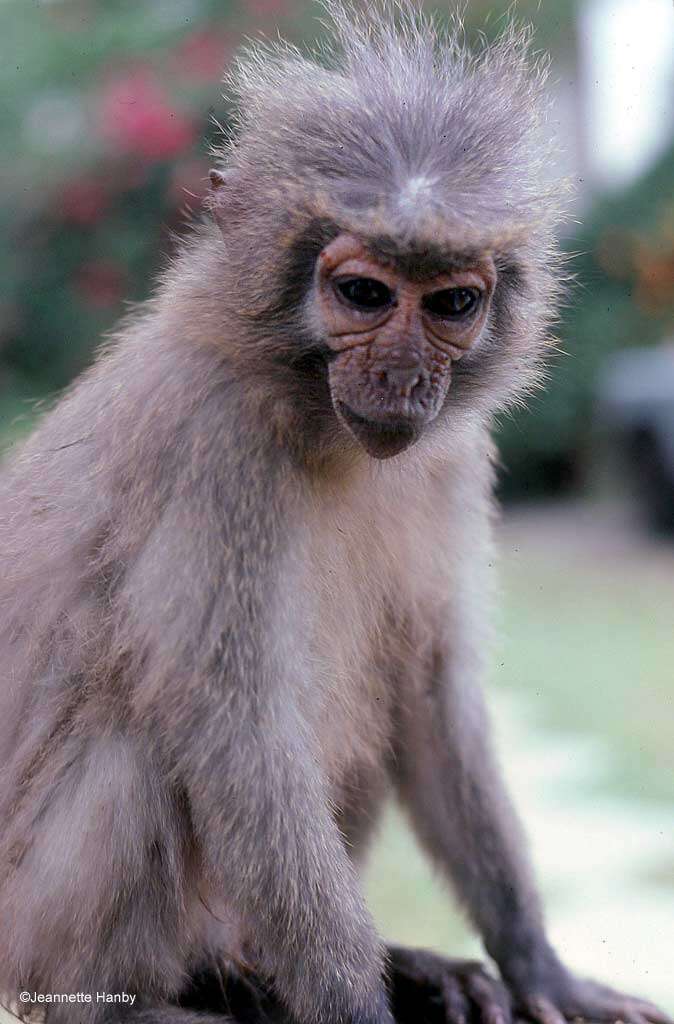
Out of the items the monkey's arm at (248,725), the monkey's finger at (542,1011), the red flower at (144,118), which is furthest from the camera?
the red flower at (144,118)

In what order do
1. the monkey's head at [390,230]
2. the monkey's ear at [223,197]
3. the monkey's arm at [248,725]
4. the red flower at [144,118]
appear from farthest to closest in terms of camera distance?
the red flower at [144,118] < the monkey's ear at [223,197] < the monkey's arm at [248,725] < the monkey's head at [390,230]

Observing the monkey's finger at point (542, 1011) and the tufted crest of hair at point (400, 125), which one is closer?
the tufted crest of hair at point (400, 125)

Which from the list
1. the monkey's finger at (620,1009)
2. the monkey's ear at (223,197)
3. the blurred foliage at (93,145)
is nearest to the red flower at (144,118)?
the blurred foliage at (93,145)

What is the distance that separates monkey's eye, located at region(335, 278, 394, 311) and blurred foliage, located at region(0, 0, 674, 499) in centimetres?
713

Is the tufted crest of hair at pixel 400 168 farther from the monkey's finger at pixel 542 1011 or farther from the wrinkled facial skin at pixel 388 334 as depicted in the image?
the monkey's finger at pixel 542 1011

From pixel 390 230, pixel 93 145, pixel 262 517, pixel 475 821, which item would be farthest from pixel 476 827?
pixel 93 145

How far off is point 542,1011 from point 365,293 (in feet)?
9.30

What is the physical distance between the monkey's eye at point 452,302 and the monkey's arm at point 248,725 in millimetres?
754

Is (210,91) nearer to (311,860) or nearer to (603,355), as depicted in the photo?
(603,355)

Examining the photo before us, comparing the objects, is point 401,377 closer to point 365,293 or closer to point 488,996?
point 365,293

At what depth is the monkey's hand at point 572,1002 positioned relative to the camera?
5035 mm

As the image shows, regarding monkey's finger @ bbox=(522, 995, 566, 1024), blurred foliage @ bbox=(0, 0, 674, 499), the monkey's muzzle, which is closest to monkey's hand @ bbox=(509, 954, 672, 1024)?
monkey's finger @ bbox=(522, 995, 566, 1024)

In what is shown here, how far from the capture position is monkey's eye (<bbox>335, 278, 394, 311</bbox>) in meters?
3.87

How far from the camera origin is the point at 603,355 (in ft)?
51.8
